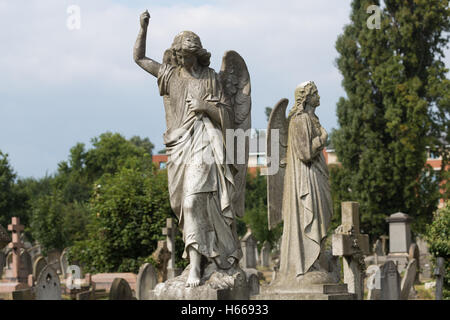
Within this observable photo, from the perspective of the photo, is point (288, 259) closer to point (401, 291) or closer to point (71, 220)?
point (401, 291)

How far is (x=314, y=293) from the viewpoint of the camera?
8695 mm

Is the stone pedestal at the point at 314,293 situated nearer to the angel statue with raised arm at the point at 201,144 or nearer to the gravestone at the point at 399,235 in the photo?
the angel statue with raised arm at the point at 201,144

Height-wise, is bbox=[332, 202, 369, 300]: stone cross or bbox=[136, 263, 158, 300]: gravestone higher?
bbox=[332, 202, 369, 300]: stone cross

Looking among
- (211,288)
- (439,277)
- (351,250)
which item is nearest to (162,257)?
(439,277)

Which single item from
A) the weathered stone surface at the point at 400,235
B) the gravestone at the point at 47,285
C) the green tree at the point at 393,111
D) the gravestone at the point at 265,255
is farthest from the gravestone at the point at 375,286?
the gravestone at the point at 265,255

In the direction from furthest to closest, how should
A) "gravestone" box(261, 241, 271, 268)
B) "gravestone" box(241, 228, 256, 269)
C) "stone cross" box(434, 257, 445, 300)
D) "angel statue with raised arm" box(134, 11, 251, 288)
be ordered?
"gravestone" box(261, 241, 271, 268), "gravestone" box(241, 228, 256, 269), "stone cross" box(434, 257, 445, 300), "angel statue with raised arm" box(134, 11, 251, 288)

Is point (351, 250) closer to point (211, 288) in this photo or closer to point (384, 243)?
point (211, 288)

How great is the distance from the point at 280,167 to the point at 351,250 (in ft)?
8.19

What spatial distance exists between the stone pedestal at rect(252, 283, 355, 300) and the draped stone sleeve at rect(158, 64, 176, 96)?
114 inches

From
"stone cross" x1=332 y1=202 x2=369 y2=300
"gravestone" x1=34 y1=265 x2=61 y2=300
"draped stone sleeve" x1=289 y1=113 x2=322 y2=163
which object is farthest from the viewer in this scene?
"gravestone" x1=34 y1=265 x2=61 y2=300

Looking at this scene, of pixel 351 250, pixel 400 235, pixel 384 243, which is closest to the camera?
pixel 351 250

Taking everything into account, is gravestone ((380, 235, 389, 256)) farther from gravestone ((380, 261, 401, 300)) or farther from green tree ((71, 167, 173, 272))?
gravestone ((380, 261, 401, 300))

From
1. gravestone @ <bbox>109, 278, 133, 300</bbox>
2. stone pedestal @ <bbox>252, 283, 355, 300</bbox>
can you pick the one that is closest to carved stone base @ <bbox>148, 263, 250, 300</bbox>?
stone pedestal @ <bbox>252, 283, 355, 300</bbox>

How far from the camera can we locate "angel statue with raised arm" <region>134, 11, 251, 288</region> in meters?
7.49
